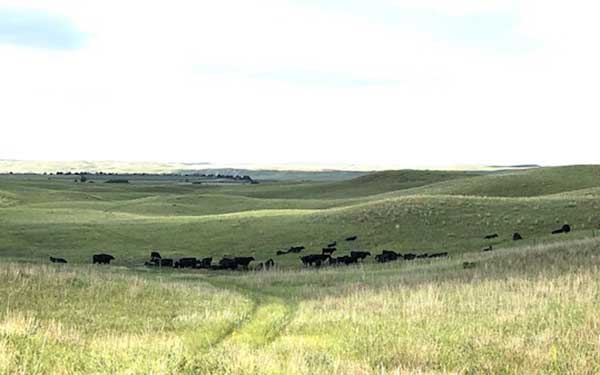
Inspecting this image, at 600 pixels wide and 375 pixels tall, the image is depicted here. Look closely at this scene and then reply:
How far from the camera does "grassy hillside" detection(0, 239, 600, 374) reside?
1231cm

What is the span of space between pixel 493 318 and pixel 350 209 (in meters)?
47.2

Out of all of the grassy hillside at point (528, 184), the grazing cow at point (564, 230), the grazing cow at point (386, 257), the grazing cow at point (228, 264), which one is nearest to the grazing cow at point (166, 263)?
the grazing cow at point (228, 264)

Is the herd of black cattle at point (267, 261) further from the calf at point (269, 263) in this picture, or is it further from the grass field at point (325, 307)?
the grass field at point (325, 307)

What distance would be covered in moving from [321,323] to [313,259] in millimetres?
26775

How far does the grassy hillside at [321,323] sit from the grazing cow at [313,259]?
1264cm

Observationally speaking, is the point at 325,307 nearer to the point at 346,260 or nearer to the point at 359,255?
the point at 346,260

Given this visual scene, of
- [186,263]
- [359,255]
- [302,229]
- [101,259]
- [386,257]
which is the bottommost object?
[186,263]

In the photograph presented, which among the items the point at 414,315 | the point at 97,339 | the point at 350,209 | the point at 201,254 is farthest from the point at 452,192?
the point at 97,339

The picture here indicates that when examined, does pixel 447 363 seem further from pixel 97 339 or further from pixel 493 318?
pixel 97 339

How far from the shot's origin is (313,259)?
4594 cm

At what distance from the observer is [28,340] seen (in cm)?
1288

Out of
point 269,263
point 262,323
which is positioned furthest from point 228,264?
point 262,323

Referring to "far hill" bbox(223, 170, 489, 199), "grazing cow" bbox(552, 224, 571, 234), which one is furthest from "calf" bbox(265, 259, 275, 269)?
"far hill" bbox(223, 170, 489, 199)

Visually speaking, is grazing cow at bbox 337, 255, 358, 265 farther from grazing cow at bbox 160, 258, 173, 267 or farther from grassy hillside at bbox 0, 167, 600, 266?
grazing cow at bbox 160, 258, 173, 267
